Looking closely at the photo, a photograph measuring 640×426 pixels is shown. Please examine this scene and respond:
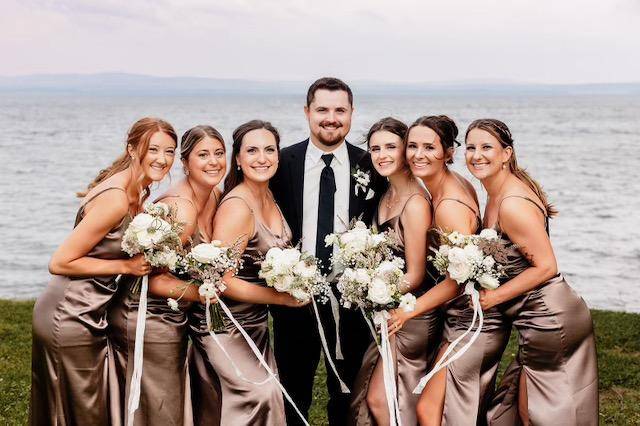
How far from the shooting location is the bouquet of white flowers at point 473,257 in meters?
5.25

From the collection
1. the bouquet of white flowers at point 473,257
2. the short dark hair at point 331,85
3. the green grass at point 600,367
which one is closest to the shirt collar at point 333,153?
the short dark hair at point 331,85

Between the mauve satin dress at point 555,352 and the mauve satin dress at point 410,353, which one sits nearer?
the mauve satin dress at point 555,352

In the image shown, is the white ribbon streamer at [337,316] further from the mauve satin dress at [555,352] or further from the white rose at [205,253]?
the mauve satin dress at [555,352]

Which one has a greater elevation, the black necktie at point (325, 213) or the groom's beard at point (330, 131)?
the groom's beard at point (330, 131)

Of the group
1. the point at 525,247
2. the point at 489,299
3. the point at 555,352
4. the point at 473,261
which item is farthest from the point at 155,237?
the point at 555,352

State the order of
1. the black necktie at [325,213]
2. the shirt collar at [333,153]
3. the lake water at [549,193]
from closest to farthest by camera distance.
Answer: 1. the black necktie at [325,213]
2. the shirt collar at [333,153]
3. the lake water at [549,193]

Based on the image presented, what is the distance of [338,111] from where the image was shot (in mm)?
6617

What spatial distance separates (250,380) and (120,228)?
1.51 meters

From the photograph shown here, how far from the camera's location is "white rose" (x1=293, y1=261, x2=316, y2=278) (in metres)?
5.51

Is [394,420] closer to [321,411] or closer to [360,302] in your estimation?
[360,302]

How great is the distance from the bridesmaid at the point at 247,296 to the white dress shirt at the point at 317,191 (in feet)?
1.16

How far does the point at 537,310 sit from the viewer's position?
5652 millimetres

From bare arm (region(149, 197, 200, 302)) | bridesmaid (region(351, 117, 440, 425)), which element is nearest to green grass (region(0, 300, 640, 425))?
bridesmaid (region(351, 117, 440, 425))

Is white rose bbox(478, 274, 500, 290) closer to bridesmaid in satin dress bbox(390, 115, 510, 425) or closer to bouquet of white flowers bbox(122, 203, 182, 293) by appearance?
bridesmaid in satin dress bbox(390, 115, 510, 425)
